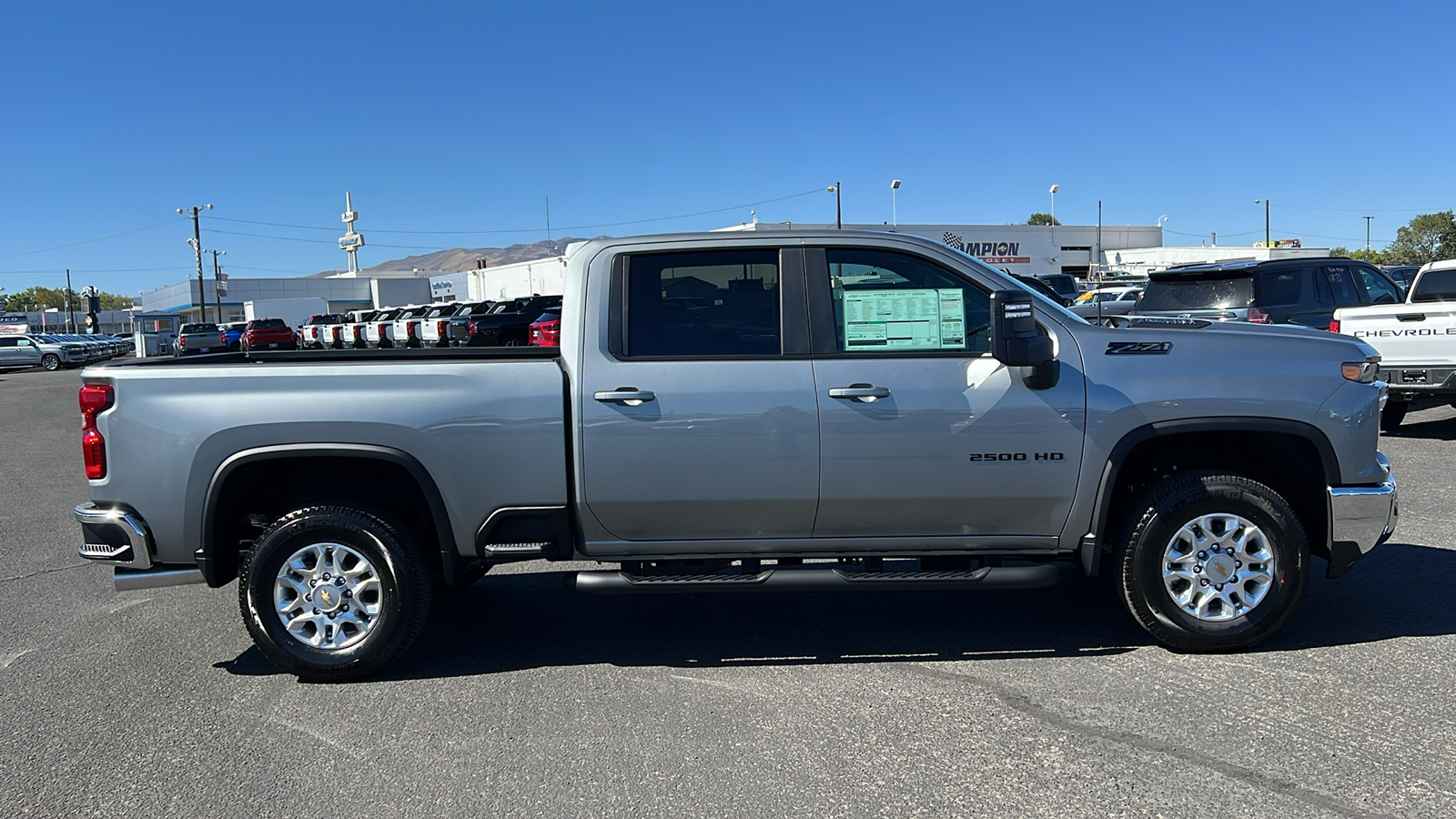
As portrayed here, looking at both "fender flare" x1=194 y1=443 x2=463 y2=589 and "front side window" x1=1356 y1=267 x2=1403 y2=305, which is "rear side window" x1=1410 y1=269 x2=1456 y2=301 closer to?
"front side window" x1=1356 y1=267 x2=1403 y2=305

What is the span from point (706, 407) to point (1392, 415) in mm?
10008

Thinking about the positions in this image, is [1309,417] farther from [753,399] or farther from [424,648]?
[424,648]

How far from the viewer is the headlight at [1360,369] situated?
466 centimetres

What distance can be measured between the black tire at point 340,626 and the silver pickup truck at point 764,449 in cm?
1

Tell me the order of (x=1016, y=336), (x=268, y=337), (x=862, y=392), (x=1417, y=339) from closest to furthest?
(x=1016, y=336), (x=862, y=392), (x=1417, y=339), (x=268, y=337)

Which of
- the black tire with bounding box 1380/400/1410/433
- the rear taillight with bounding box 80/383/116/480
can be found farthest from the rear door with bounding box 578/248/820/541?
the black tire with bounding box 1380/400/1410/433

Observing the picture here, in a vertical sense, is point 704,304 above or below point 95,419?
above

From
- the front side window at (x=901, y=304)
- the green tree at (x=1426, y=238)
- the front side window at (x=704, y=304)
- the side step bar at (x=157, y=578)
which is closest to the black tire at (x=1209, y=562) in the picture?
the front side window at (x=901, y=304)

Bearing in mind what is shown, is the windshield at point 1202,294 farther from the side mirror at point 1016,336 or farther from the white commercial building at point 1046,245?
the white commercial building at point 1046,245

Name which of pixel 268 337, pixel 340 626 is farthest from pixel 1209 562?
pixel 268 337

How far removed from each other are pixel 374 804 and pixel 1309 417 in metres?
4.12

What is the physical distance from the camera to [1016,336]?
4.39 metres

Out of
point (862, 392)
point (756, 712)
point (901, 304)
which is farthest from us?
point (901, 304)

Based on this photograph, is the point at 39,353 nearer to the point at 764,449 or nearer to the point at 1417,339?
the point at 764,449
